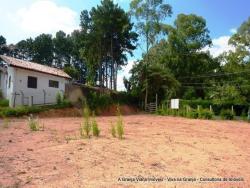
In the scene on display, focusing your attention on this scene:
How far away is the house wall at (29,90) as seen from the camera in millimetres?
24359

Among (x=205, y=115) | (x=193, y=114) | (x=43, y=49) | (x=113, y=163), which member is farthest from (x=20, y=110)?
(x=43, y=49)

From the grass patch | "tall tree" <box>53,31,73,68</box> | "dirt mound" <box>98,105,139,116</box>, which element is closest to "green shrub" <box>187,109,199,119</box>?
"dirt mound" <box>98,105,139,116</box>

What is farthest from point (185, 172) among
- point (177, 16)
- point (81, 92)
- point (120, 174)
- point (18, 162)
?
point (177, 16)

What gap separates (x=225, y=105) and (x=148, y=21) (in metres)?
13.1

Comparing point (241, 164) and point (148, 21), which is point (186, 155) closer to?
point (241, 164)

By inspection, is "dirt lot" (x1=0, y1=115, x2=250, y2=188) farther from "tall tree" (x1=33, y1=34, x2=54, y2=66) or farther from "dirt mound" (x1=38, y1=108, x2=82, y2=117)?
"tall tree" (x1=33, y1=34, x2=54, y2=66)

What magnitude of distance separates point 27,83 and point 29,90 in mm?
585

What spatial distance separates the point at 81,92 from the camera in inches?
1282

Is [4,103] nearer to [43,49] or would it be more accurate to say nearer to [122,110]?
[122,110]

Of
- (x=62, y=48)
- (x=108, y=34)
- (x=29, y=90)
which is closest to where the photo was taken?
(x=29, y=90)

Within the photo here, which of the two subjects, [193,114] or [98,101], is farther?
[98,101]

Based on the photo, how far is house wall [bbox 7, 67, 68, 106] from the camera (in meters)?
24.4

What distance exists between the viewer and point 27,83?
83.6 ft

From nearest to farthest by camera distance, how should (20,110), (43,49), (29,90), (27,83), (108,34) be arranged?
(20,110) → (27,83) → (29,90) → (108,34) → (43,49)
